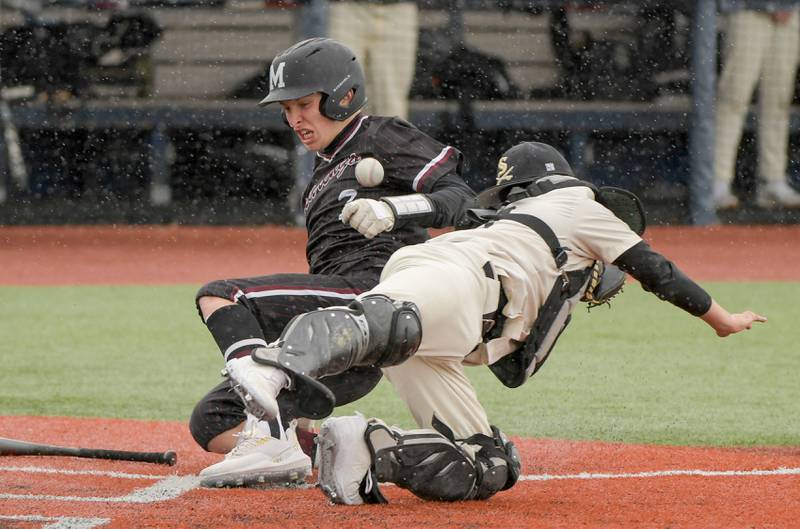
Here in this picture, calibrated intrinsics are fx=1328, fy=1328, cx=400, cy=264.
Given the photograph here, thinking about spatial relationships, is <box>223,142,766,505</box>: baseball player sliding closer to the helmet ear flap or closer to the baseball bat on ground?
the helmet ear flap

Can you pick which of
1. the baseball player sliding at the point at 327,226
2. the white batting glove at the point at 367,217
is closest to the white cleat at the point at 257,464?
the baseball player sliding at the point at 327,226

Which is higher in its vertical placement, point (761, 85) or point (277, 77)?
point (277, 77)

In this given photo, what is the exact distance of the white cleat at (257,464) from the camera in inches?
156

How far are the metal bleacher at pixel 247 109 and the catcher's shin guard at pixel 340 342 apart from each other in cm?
962

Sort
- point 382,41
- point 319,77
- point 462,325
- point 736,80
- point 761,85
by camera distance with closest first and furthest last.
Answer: point 462,325 → point 319,77 → point 382,41 → point 736,80 → point 761,85

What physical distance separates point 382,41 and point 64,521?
958 centimetres

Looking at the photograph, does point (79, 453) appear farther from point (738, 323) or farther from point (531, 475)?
point (738, 323)

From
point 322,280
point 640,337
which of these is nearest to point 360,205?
point 322,280

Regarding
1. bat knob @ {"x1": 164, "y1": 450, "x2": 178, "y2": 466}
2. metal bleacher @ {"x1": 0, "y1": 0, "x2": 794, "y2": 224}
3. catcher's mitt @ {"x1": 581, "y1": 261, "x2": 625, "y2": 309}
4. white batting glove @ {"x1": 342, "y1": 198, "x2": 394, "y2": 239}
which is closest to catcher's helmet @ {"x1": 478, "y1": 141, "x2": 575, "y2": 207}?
catcher's mitt @ {"x1": 581, "y1": 261, "x2": 625, "y2": 309}

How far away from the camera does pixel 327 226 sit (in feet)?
14.9

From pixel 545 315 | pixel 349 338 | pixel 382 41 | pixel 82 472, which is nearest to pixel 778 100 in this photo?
pixel 382 41

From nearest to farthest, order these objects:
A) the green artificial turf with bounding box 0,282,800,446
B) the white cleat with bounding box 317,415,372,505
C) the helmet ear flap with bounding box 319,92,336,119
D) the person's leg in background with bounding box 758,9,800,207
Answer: the white cleat with bounding box 317,415,372,505 → the helmet ear flap with bounding box 319,92,336,119 → the green artificial turf with bounding box 0,282,800,446 → the person's leg in background with bounding box 758,9,800,207

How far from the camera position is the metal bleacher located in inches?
551

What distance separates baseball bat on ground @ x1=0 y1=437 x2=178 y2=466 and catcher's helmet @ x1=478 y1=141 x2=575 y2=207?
4.59 feet
